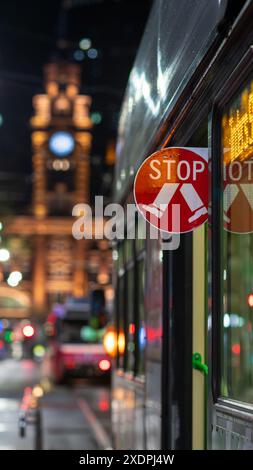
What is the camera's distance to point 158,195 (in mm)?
4297

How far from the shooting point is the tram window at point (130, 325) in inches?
271

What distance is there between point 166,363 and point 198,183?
1.25 m

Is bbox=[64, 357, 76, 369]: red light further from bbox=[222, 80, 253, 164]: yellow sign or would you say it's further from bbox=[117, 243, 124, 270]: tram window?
bbox=[222, 80, 253, 164]: yellow sign

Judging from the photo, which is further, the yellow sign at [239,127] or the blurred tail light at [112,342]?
the blurred tail light at [112,342]

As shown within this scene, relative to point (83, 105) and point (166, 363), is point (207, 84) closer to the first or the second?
point (166, 363)

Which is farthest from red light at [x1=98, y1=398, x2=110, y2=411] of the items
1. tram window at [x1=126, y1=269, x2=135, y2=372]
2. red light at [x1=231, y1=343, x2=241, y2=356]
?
red light at [x1=231, y1=343, x2=241, y2=356]

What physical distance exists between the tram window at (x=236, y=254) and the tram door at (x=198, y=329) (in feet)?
3.74

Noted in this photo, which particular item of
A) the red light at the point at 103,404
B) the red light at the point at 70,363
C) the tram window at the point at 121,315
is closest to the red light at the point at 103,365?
the red light at the point at 70,363

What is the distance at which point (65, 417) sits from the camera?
20.0 metres

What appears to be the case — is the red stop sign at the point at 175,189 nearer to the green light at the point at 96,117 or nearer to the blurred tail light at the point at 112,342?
the blurred tail light at the point at 112,342

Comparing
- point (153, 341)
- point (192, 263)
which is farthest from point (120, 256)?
point (192, 263)

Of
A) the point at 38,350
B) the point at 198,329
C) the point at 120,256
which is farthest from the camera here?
the point at 38,350

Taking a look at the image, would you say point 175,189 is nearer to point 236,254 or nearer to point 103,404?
point 236,254

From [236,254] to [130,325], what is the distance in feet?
11.5
